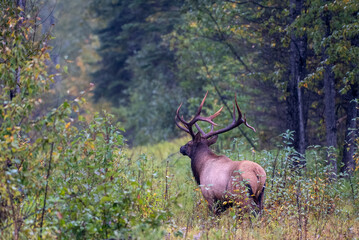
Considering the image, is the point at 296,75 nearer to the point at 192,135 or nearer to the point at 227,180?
the point at 192,135

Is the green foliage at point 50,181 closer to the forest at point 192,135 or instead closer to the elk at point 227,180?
the forest at point 192,135

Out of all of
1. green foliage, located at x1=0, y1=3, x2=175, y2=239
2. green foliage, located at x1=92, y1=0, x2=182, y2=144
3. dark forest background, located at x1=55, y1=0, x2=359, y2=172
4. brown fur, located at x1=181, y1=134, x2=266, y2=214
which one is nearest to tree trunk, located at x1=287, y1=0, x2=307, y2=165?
dark forest background, located at x1=55, y1=0, x2=359, y2=172

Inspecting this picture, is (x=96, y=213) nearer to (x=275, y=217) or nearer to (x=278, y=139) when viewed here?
(x=275, y=217)

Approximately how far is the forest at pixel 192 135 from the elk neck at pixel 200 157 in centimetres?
42

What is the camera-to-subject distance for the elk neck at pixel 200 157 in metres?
9.41

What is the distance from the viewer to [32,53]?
6.63 meters

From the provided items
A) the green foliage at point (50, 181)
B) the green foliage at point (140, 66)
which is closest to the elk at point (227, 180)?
the green foliage at point (50, 181)

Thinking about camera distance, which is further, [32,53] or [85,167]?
[32,53]

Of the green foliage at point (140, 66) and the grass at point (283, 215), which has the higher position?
the green foliage at point (140, 66)

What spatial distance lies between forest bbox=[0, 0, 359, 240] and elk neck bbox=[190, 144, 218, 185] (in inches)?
16.6

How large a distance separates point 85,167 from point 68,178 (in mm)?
371

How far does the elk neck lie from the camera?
30.9ft

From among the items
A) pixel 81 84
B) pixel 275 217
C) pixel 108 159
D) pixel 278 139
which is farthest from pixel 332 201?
pixel 81 84

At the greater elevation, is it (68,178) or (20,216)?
(68,178)
